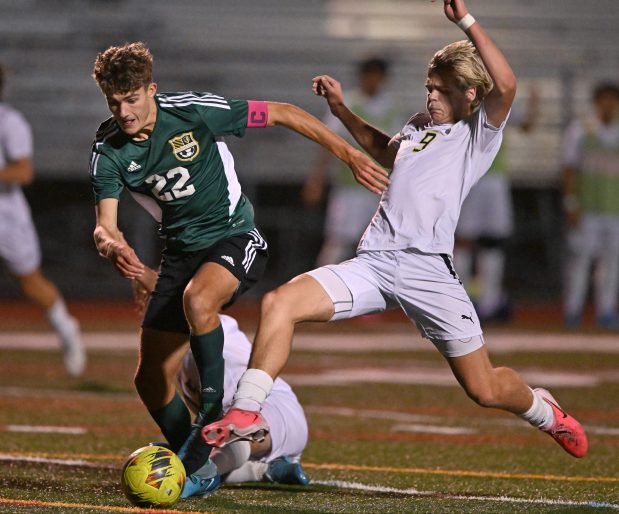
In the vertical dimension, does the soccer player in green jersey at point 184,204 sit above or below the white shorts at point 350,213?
above

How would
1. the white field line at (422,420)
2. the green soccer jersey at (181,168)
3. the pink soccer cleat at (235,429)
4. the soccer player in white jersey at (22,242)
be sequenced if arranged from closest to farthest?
the pink soccer cleat at (235,429) < the green soccer jersey at (181,168) < the white field line at (422,420) < the soccer player in white jersey at (22,242)

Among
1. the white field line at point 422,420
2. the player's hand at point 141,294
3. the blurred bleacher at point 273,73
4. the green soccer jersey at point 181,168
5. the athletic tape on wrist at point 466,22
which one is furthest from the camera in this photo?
the blurred bleacher at point 273,73

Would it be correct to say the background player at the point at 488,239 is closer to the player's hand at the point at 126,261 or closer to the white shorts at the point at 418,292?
the white shorts at the point at 418,292

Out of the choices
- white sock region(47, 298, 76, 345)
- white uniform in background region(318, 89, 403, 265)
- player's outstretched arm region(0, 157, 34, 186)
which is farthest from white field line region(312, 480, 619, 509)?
white uniform in background region(318, 89, 403, 265)

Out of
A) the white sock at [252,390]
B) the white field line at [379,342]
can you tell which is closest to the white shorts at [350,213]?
the white field line at [379,342]

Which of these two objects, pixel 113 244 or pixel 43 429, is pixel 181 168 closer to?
pixel 113 244

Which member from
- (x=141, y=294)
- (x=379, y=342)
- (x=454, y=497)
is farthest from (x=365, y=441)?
(x=379, y=342)

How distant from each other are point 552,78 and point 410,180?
1510cm

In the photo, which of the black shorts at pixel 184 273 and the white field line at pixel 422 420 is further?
the white field line at pixel 422 420

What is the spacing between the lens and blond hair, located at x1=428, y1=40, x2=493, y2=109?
219 inches

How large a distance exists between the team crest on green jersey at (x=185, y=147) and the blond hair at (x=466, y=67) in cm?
104

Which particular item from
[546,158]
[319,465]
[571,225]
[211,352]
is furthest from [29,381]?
[546,158]

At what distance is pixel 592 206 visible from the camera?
49.3 feet

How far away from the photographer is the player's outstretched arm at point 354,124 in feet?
19.4
